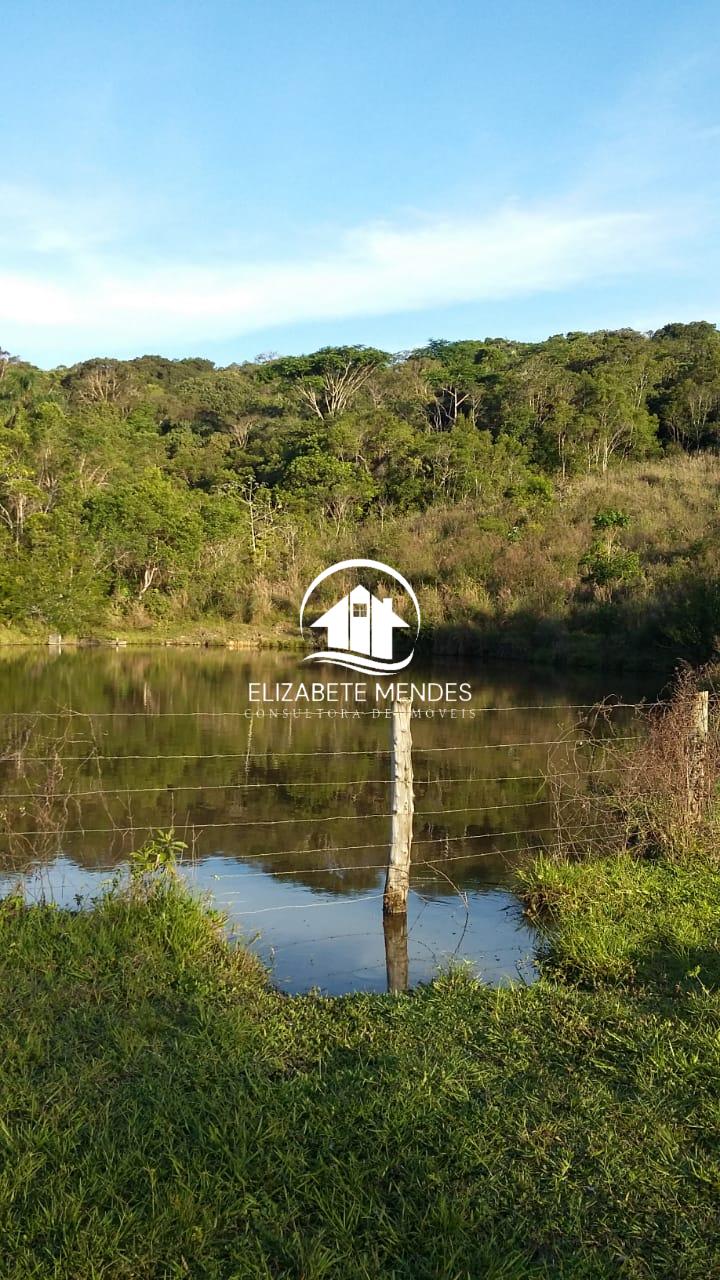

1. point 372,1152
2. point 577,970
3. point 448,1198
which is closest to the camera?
point 448,1198

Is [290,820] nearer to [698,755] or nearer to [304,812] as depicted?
[304,812]

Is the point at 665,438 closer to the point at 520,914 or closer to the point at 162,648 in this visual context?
the point at 162,648

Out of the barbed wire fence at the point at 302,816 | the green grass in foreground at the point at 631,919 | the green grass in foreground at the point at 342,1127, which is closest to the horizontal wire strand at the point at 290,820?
the barbed wire fence at the point at 302,816

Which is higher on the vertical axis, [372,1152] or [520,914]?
[372,1152]

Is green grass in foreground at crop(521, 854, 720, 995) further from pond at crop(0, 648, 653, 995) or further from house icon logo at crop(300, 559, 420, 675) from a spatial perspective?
house icon logo at crop(300, 559, 420, 675)

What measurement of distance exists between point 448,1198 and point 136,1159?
3.07ft

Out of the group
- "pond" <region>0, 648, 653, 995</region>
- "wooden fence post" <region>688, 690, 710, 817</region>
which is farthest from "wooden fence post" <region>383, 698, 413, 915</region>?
"wooden fence post" <region>688, 690, 710, 817</region>

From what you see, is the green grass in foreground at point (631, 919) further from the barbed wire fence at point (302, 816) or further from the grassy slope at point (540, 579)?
the grassy slope at point (540, 579)

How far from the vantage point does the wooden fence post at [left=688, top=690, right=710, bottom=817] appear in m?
6.86

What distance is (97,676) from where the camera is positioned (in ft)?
73.2

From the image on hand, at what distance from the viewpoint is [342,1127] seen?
3.26 metres

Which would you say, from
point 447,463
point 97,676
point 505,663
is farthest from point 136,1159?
point 447,463

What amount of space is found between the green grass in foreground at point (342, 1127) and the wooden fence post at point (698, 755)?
2.51 m

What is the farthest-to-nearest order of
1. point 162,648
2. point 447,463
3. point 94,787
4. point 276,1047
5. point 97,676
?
point 447,463 < point 162,648 < point 97,676 < point 94,787 < point 276,1047
